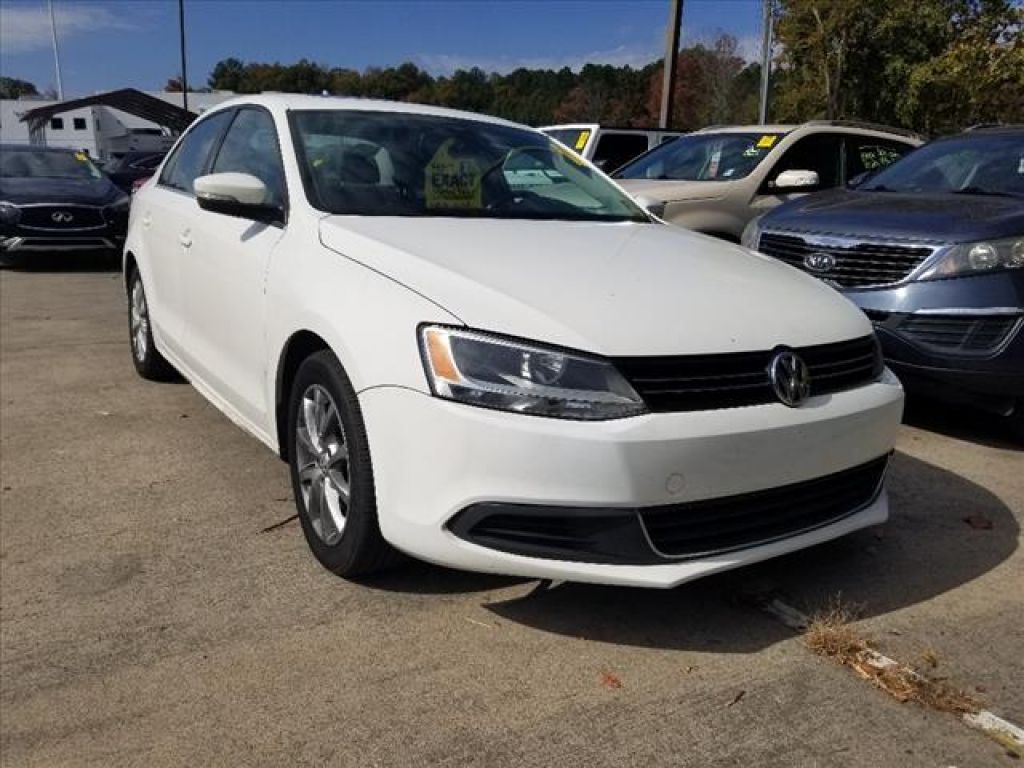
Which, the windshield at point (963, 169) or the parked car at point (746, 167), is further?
the parked car at point (746, 167)

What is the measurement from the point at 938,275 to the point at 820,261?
673mm

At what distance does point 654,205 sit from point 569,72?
84.3 m

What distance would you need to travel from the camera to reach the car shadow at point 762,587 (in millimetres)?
2787

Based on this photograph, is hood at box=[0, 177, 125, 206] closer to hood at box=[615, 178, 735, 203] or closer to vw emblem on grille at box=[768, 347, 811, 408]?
hood at box=[615, 178, 735, 203]

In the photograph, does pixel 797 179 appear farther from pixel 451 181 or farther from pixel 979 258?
pixel 451 181

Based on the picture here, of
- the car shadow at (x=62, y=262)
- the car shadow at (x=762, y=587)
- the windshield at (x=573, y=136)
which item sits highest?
the windshield at (x=573, y=136)

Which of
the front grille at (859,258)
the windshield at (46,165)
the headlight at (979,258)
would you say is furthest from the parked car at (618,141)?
the headlight at (979,258)

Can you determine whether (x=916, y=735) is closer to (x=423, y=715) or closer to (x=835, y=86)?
(x=423, y=715)

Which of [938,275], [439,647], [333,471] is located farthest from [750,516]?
[938,275]

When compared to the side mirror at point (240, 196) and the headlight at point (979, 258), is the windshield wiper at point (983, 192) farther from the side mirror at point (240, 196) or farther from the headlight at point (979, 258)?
the side mirror at point (240, 196)

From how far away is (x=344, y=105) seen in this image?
4082 millimetres

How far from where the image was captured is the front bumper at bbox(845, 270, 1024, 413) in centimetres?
424

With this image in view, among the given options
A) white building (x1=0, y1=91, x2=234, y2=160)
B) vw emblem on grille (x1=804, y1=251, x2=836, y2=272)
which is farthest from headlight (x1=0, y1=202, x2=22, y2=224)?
white building (x1=0, y1=91, x2=234, y2=160)

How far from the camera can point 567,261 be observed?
9.93ft
